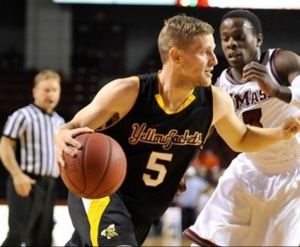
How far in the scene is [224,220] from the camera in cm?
436

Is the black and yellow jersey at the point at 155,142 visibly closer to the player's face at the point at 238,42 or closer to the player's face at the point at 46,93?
the player's face at the point at 238,42

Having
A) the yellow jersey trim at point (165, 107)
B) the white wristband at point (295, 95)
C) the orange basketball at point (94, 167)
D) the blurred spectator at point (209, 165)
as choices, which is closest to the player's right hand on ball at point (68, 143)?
the orange basketball at point (94, 167)

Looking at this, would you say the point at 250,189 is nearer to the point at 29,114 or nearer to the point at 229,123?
the point at 229,123

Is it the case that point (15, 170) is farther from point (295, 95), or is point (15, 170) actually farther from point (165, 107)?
point (295, 95)

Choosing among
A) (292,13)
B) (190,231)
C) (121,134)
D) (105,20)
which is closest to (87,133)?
(121,134)

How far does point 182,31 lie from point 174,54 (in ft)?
0.42

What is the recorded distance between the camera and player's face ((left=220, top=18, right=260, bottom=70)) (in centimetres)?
441

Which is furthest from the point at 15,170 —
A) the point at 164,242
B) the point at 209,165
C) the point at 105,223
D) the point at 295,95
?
the point at 209,165

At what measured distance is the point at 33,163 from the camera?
22.7ft

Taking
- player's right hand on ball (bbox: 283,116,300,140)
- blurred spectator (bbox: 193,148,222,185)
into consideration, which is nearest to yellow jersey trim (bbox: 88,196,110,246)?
player's right hand on ball (bbox: 283,116,300,140)

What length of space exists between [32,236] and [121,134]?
10.9ft

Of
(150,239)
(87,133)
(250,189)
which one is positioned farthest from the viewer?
(150,239)

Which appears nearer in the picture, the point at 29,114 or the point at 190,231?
the point at 190,231

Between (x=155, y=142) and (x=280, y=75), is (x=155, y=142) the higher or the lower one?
the lower one
